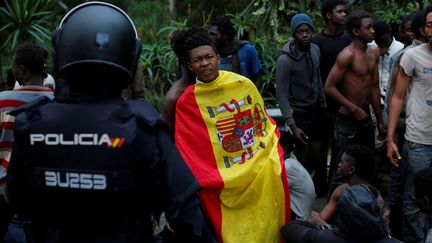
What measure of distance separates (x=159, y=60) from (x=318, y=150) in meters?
4.65

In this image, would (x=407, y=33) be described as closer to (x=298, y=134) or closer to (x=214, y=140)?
(x=298, y=134)

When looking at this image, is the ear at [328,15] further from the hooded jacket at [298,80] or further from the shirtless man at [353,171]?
the shirtless man at [353,171]

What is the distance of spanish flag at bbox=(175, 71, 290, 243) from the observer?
472 centimetres

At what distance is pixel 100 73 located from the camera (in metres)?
2.66

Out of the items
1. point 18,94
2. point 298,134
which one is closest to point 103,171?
point 18,94

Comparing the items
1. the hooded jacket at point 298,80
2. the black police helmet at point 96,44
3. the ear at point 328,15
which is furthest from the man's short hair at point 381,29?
the black police helmet at point 96,44

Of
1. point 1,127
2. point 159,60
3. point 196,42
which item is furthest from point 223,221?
point 159,60

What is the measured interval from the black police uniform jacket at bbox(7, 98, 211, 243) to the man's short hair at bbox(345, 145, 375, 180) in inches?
97.1

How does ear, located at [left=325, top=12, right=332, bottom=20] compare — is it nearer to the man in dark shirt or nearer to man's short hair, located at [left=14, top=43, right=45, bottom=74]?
the man in dark shirt

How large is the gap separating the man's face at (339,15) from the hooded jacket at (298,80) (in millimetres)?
547

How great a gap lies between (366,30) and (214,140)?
1.97 m

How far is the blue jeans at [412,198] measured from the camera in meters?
5.14

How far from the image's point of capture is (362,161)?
16.1 feet

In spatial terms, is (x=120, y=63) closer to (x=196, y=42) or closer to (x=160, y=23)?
(x=196, y=42)
